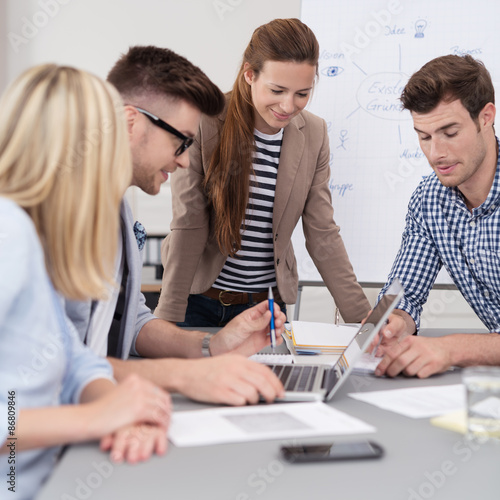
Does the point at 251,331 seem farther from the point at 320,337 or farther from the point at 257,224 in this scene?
the point at 257,224

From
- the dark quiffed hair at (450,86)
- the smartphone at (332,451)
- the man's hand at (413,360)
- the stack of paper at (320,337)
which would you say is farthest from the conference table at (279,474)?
the dark quiffed hair at (450,86)

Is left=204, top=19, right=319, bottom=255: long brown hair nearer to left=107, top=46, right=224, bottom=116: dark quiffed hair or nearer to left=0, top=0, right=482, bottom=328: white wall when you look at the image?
left=107, top=46, right=224, bottom=116: dark quiffed hair

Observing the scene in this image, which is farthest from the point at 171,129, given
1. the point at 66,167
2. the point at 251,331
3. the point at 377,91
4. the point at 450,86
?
the point at 377,91

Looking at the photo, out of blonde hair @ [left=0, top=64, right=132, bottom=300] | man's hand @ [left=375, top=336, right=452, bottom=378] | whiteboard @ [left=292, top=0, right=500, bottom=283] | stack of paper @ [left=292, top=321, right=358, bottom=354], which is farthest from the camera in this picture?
whiteboard @ [left=292, top=0, right=500, bottom=283]

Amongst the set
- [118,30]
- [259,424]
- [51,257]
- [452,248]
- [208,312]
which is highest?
[118,30]

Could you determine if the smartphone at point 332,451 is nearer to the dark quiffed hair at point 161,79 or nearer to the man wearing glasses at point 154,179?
the man wearing glasses at point 154,179

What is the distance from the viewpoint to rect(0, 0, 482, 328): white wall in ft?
11.1

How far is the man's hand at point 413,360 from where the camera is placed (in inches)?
50.0

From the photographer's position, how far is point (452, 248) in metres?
1.91

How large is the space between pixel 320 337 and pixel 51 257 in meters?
0.95

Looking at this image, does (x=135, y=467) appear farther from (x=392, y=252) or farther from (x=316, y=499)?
(x=392, y=252)

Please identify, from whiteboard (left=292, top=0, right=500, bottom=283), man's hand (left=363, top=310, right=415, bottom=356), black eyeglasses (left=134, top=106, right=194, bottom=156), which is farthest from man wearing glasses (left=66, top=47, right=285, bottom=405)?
whiteboard (left=292, top=0, right=500, bottom=283)

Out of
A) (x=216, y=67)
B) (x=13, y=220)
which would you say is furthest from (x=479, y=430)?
(x=216, y=67)

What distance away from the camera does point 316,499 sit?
2.30 feet
